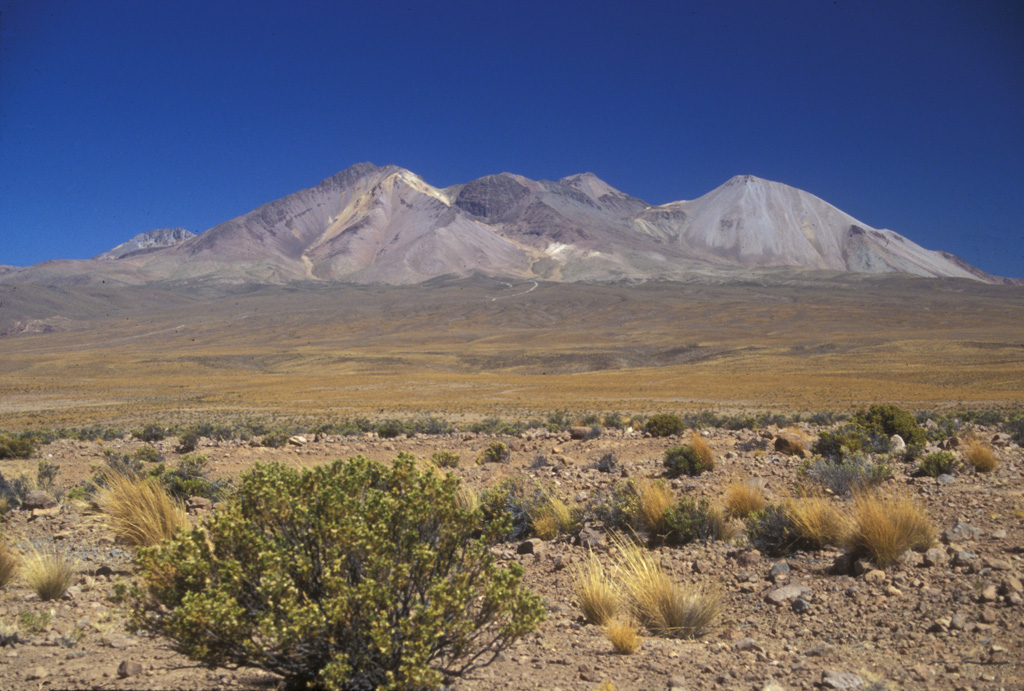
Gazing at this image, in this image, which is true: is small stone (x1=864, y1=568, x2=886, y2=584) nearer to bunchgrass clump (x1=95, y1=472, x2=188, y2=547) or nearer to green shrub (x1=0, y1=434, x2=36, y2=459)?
bunchgrass clump (x1=95, y1=472, x2=188, y2=547)

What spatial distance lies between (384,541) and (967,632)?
3858mm

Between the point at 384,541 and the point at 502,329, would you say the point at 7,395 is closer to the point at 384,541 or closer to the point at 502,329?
the point at 384,541

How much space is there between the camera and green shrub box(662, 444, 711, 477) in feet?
32.3

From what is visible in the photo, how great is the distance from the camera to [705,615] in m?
4.73

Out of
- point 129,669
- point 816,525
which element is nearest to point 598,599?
point 816,525

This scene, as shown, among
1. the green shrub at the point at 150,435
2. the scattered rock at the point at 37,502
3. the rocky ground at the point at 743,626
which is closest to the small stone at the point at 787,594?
the rocky ground at the point at 743,626

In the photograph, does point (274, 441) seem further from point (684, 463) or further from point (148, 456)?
point (684, 463)

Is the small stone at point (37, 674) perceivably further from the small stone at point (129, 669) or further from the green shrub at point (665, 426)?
the green shrub at point (665, 426)

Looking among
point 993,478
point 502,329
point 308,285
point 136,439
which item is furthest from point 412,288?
point 993,478

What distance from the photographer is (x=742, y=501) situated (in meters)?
7.15

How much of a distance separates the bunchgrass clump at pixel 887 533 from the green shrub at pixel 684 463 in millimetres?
4263

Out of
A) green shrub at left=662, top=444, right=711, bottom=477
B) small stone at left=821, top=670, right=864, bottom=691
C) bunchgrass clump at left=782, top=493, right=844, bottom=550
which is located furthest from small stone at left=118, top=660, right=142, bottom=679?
green shrub at left=662, top=444, right=711, bottom=477

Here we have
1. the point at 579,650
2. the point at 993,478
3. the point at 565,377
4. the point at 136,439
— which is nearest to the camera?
the point at 579,650

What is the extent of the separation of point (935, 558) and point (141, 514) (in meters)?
7.36
